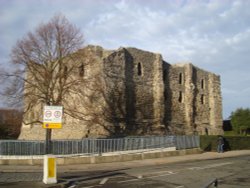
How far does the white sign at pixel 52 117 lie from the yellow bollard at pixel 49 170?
1.17m

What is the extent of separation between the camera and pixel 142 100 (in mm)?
35719

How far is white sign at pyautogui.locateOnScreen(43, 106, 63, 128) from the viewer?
1240cm

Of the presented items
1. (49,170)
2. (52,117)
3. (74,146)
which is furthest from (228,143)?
(49,170)

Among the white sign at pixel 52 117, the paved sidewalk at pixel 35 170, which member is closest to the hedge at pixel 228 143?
the paved sidewalk at pixel 35 170

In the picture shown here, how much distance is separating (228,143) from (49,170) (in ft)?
70.4

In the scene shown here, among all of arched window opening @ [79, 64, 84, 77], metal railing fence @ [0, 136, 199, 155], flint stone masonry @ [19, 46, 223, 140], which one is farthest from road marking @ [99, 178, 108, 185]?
arched window opening @ [79, 64, 84, 77]

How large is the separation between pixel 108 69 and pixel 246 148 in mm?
14619

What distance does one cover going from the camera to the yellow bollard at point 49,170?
11.8 meters

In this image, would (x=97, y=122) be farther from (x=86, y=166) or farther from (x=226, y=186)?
(x=226, y=186)

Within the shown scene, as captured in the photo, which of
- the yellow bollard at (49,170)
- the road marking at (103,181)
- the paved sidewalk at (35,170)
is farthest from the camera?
the road marking at (103,181)

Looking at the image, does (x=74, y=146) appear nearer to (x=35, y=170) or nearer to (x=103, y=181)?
(x=35, y=170)

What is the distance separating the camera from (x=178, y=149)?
25.8m

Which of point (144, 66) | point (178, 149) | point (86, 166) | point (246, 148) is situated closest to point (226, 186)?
point (86, 166)

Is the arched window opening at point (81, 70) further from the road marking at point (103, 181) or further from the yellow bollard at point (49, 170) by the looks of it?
the yellow bollard at point (49, 170)
